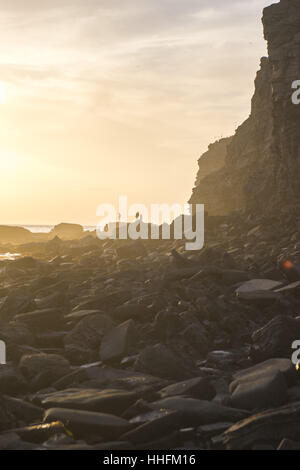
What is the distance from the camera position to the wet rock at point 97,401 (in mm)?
6824

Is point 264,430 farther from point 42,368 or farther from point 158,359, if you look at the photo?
point 42,368

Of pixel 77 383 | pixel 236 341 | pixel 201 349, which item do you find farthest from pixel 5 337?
pixel 236 341

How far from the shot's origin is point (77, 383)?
8.05 m

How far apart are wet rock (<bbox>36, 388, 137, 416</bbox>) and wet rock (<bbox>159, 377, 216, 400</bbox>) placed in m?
0.52

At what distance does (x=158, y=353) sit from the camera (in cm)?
848

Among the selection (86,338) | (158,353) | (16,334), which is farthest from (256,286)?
(16,334)

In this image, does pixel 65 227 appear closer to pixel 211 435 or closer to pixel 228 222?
pixel 228 222

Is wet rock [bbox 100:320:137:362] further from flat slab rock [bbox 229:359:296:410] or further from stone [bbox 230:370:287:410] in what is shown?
stone [bbox 230:370:287:410]

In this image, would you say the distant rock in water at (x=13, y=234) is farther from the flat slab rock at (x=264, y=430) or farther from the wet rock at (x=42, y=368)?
the flat slab rock at (x=264, y=430)

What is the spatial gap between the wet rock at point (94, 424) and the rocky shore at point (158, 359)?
12mm

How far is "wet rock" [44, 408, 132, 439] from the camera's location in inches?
247

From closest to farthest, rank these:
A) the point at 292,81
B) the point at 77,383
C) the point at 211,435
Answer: the point at 211,435
the point at 77,383
the point at 292,81
